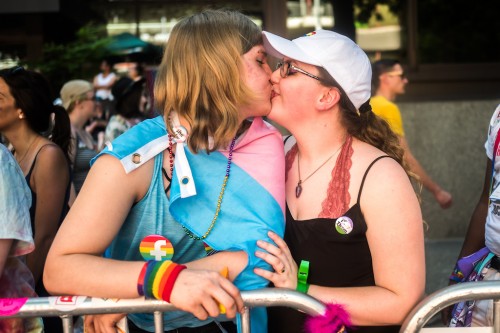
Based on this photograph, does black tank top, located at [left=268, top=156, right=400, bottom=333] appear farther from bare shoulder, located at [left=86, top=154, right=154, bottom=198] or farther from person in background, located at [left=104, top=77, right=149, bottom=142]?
person in background, located at [left=104, top=77, right=149, bottom=142]

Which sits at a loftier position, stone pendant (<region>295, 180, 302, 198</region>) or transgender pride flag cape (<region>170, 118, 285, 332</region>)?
transgender pride flag cape (<region>170, 118, 285, 332</region>)

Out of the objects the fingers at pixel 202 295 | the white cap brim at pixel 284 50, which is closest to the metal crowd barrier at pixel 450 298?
the fingers at pixel 202 295

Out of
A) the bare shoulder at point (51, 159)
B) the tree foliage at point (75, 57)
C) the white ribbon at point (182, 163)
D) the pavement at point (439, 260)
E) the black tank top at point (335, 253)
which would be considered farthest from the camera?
the tree foliage at point (75, 57)

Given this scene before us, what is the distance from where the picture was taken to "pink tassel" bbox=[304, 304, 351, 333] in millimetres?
2066

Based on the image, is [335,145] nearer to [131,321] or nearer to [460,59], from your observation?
[131,321]

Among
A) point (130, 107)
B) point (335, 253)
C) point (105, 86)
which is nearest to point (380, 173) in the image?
point (335, 253)

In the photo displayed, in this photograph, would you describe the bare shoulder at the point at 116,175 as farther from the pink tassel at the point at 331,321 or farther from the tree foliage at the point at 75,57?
the tree foliage at the point at 75,57

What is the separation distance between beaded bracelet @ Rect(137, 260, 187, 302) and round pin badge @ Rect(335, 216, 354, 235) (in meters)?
0.61

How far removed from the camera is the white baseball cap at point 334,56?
2500 mm

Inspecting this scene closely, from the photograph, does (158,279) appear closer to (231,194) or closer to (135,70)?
(231,194)

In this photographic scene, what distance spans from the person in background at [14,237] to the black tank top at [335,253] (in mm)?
943

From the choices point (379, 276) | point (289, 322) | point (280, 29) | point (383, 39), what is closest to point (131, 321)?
point (289, 322)

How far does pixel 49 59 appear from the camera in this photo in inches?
351

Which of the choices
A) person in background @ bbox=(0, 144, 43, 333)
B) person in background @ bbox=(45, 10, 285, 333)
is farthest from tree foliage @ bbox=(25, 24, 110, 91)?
person in background @ bbox=(45, 10, 285, 333)
